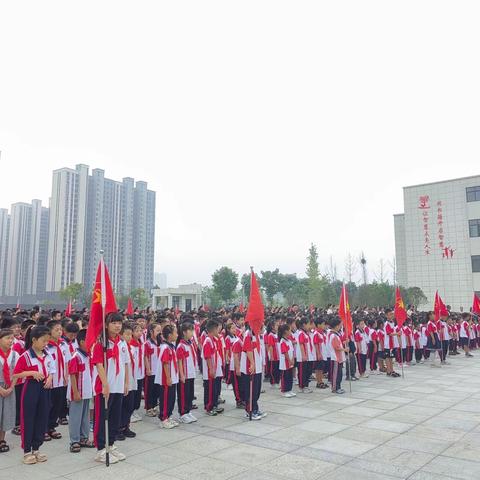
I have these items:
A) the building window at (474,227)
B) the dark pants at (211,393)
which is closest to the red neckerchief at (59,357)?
the dark pants at (211,393)

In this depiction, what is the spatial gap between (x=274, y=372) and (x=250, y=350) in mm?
2862

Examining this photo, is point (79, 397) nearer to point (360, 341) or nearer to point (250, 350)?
point (250, 350)

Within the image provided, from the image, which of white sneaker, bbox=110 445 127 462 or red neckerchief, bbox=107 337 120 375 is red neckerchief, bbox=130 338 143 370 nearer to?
red neckerchief, bbox=107 337 120 375

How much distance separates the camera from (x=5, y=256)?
2997 inches

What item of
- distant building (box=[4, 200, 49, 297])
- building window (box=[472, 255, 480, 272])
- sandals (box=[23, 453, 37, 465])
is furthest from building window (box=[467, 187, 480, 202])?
distant building (box=[4, 200, 49, 297])

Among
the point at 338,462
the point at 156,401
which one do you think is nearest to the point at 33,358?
the point at 156,401

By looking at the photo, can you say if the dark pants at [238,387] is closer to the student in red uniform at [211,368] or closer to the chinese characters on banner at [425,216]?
the student in red uniform at [211,368]

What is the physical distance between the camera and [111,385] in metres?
5.29

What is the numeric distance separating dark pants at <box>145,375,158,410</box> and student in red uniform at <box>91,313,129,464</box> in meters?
1.84

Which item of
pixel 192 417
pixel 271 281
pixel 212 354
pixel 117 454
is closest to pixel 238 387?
pixel 212 354

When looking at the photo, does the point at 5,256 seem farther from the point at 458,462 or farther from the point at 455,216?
the point at 458,462

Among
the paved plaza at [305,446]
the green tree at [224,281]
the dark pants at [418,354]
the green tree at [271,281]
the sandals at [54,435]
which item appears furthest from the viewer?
the green tree at [271,281]

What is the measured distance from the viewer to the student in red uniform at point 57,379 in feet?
19.7

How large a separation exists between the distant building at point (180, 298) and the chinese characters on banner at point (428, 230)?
2064cm
